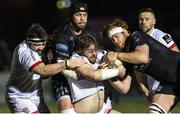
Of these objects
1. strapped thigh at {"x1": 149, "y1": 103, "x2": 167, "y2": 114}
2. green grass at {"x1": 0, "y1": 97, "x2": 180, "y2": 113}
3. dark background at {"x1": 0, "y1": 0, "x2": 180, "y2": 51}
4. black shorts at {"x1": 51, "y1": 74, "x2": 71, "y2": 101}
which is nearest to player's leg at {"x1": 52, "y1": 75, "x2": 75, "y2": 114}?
black shorts at {"x1": 51, "y1": 74, "x2": 71, "y2": 101}

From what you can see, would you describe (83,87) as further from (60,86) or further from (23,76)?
(23,76)

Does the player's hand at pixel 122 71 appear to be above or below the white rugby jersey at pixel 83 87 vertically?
above

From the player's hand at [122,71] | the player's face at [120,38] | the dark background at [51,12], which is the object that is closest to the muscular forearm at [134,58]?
the player's hand at [122,71]

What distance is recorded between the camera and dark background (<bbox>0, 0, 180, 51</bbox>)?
84.2ft

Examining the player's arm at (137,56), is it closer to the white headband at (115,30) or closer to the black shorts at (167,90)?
the white headband at (115,30)

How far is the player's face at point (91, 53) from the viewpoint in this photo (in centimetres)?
826

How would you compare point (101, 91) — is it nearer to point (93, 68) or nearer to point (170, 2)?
point (93, 68)

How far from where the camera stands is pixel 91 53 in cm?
832

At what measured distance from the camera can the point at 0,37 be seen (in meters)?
25.5

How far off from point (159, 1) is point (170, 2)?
0.47 metres

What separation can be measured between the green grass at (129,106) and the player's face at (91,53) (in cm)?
602

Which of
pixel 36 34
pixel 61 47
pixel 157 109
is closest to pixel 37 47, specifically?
pixel 36 34

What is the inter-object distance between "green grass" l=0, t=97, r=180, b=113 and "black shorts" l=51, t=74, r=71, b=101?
5261mm

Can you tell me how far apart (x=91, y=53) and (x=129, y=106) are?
7377 millimetres
